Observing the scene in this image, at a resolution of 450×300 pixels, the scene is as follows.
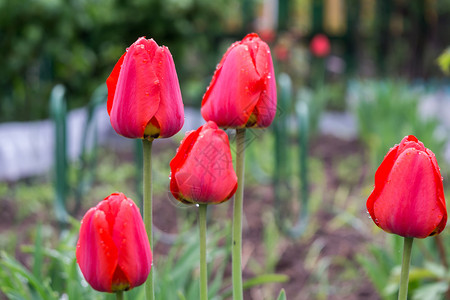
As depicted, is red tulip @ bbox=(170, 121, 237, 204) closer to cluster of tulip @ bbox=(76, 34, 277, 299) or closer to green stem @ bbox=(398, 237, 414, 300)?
cluster of tulip @ bbox=(76, 34, 277, 299)

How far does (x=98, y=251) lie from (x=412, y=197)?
0.38 metres

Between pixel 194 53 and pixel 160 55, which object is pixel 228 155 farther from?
pixel 194 53

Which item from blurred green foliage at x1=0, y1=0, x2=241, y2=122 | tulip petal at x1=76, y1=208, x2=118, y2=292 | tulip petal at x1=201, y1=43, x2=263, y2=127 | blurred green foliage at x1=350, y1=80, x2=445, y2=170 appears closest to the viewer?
tulip petal at x1=76, y1=208, x2=118, y2=292

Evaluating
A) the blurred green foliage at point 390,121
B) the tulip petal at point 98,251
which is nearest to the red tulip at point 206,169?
the tulip petal at point 98,251

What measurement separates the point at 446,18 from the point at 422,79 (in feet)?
4.33

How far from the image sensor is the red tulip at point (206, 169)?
73 centimetres

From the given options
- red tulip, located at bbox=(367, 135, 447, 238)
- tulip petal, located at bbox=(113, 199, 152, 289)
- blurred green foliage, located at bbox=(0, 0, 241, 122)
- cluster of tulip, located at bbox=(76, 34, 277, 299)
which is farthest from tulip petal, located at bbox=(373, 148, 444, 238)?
blurred green foliage, located at bbox=(0, 0, 241, 122)

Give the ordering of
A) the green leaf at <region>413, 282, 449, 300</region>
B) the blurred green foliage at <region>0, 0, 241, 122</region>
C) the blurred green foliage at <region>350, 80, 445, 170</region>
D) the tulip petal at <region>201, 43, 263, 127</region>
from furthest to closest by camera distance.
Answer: the blurred green foliage at <region>0, 0, 241, 122</region> < the blurred green foliage at <region>350, 80, 445, 170</region> < the green leaf at <region>413, 282, 449, 300</region> < the tulip petal at <region>201, 43, 263, 127</region>

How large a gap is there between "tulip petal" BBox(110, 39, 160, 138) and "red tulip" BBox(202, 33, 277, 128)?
0.29ft

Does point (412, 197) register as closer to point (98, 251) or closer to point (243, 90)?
point (243, 90)

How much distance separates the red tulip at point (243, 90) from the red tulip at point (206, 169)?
6 centimetres

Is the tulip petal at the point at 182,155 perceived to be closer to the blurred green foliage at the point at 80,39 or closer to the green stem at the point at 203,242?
the green stem at the point at 203,242

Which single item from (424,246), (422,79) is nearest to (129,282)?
(424,246)

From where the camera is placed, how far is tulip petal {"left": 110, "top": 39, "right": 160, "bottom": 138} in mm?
750
